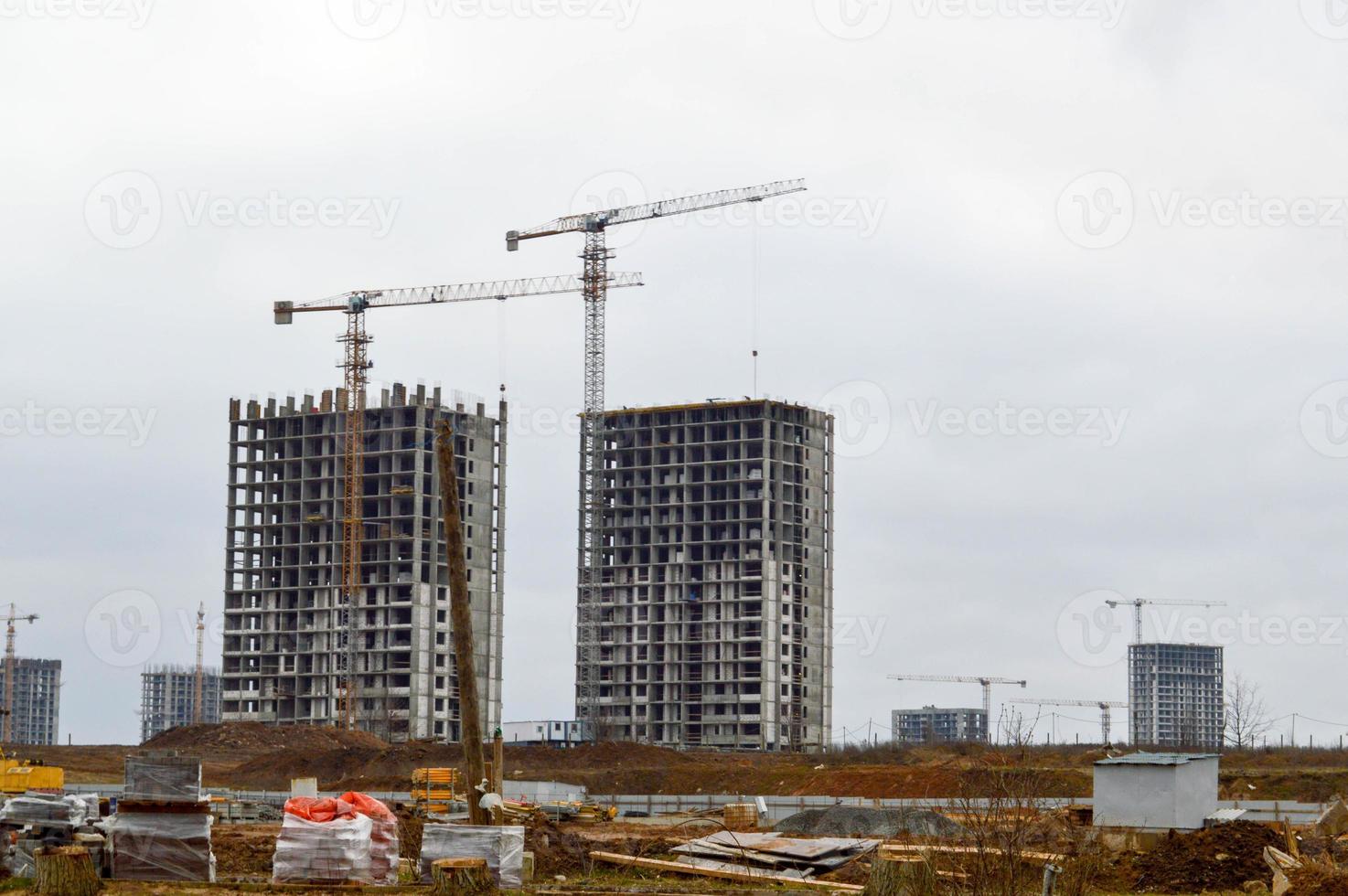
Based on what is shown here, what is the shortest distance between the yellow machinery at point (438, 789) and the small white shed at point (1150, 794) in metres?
19.4

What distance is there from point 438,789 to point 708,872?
113ft

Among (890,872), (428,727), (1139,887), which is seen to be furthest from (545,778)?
(890,872)

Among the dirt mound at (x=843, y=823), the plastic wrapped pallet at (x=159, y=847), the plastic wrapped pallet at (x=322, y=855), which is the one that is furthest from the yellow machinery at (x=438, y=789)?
the plastic wrapped pallet at (x=159, y=847)

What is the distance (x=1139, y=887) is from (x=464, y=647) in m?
13.4

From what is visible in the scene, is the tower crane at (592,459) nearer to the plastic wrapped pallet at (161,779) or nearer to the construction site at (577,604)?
the construction site at (577,604)

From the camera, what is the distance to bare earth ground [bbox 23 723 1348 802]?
67.8m

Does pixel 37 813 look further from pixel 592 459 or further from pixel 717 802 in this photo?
pixel 592 459

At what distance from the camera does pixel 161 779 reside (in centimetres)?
2706

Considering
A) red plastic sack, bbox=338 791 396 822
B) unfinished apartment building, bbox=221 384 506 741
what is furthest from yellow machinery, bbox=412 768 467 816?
unfinished apartment building, bbox=221 384 506 741

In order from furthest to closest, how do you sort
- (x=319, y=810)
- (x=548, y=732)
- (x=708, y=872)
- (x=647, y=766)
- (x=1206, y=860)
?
(x=548, y=732) < (x=647, y=766) < (x=1206, y=860) < (x=708, y=872) < (x=319, y=810)

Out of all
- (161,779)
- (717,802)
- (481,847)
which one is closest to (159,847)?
(161,779)

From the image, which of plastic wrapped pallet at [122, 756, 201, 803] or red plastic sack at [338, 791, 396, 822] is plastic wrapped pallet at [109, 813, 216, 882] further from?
red plastic sack at [338, 791, 396, 822]

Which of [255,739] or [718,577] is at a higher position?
[718,577]

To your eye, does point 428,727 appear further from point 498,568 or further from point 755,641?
point 755,641
